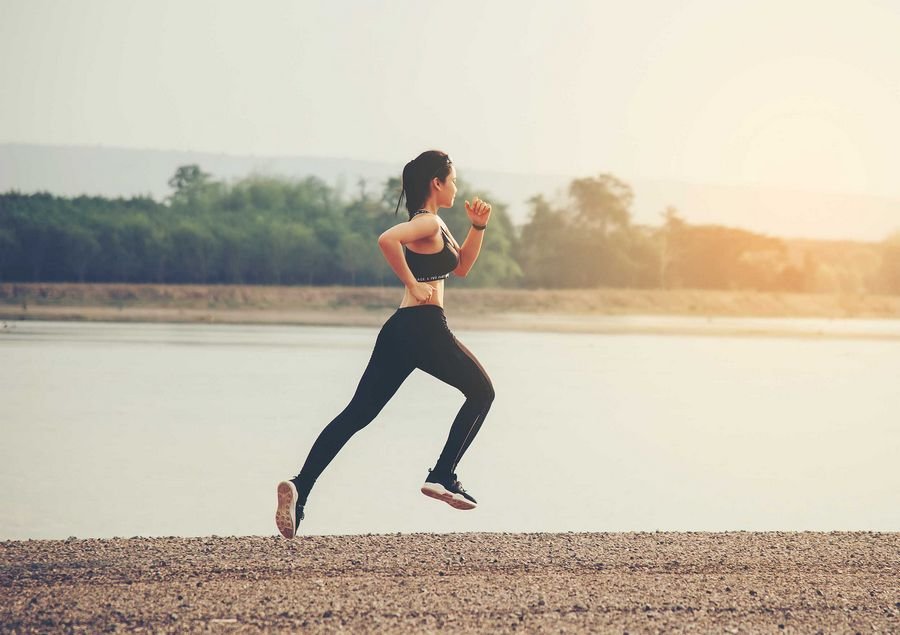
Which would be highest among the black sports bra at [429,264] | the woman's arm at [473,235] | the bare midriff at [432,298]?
the woman's arm at [473,235]

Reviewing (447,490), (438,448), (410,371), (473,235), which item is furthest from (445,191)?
(438,448)

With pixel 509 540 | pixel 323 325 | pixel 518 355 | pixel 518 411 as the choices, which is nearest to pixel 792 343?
pixel 518 355

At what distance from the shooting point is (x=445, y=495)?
6457 mm

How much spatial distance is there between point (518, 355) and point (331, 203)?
49096 mm

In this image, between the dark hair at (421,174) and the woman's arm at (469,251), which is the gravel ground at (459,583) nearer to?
the woman's arm at (469,251)

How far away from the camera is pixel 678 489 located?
32.9ft

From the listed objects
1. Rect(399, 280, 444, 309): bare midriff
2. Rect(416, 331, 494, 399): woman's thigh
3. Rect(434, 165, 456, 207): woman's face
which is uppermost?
Rect(434, 165, 456, 207): woman's face

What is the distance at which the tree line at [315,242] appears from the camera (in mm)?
63844

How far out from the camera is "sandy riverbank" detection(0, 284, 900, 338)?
4784 cm

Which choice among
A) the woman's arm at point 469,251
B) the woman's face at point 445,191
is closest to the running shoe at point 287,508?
the woman's arm at point 469,251

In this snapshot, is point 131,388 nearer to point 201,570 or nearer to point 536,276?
point 201,570

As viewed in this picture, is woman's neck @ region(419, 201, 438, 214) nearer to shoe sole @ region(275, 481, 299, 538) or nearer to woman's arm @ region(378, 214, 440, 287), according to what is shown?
woman's arm @ region(378, 214, 440, 287)

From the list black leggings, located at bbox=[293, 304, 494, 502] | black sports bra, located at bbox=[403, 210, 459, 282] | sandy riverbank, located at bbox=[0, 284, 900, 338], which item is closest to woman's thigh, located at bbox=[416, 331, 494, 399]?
black leggings, located at bbox=[293, 304, 494, 502]

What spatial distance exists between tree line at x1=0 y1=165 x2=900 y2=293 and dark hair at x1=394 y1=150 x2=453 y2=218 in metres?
52.0
